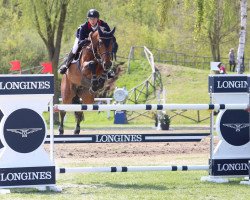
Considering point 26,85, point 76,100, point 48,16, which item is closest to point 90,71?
point 76,100

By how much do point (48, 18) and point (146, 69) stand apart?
12.6 meters

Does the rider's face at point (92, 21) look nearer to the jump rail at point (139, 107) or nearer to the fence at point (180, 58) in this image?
the jump rail at point (139, 107)

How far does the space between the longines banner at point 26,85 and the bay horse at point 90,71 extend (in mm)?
3888

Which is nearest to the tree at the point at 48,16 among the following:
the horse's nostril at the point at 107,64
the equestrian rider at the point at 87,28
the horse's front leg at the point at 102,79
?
the equestrian rider at the point at 87,28

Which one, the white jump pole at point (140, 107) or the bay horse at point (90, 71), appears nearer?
the white jump pole at point (140, 107)

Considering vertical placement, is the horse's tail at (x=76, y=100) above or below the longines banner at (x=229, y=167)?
above

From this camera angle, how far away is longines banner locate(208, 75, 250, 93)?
35.4 ft

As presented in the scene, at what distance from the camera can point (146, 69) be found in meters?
43.3

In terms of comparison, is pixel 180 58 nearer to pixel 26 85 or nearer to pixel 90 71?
pixel 90 71

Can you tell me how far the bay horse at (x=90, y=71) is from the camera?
1385 cm

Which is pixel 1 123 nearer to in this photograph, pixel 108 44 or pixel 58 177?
pixel 58 177

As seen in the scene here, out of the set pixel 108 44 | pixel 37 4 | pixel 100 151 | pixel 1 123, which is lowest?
pixel 100 151

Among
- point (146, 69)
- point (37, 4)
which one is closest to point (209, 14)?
point (37, 4)

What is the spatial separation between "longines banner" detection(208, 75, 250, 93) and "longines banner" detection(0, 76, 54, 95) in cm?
248
